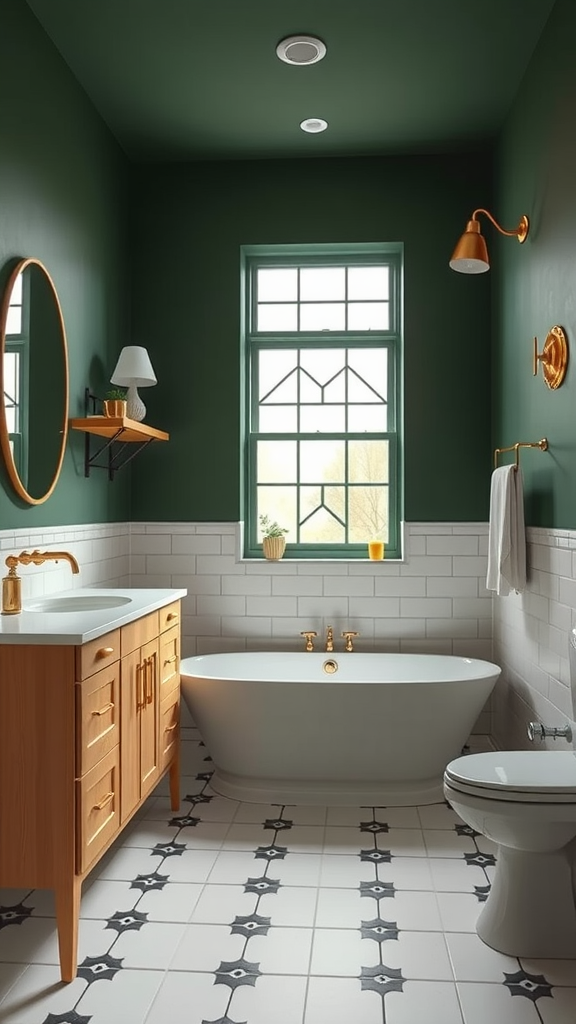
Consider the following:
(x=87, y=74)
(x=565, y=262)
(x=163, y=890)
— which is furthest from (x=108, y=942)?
(x=87, y=74)

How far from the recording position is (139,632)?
3.18m

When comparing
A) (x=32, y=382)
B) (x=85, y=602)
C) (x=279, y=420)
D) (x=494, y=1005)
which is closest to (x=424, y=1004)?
(x=494, y=1005)

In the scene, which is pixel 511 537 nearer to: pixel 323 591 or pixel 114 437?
pixel 323 591

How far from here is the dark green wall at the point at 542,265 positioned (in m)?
3.23

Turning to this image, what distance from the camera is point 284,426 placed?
4.97 meters

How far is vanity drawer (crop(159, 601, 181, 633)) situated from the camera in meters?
3.55

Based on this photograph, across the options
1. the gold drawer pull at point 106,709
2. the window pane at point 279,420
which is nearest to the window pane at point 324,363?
the window pane at point 279,420

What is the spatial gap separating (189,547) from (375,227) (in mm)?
2032

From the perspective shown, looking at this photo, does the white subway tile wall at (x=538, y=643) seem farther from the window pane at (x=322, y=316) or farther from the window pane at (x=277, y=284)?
the window pane at (x=277, y=284)

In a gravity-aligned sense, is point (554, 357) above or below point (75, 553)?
above

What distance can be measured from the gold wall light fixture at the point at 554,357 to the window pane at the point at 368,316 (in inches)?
60.4

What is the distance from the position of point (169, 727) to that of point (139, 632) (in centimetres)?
68

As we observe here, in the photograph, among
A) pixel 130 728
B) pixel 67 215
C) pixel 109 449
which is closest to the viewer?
pixel 130 728

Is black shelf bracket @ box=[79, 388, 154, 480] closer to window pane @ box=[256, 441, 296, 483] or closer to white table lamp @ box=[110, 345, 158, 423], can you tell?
white table lamp @ box=[110, 345, 158, 423]
